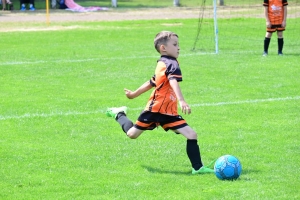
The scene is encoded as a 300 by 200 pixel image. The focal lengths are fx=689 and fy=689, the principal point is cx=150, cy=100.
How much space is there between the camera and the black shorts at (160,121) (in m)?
7.75

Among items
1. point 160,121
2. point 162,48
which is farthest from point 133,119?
point 162,48

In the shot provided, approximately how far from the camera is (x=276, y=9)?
57.8ft

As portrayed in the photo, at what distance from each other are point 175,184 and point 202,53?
11455 mm

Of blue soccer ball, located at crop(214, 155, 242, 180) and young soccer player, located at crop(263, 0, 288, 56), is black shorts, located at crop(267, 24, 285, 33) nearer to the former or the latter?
young soccer player, located at crop(263, 0, 288, 56)

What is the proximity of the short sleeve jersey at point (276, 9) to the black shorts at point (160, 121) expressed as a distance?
34.4 ft

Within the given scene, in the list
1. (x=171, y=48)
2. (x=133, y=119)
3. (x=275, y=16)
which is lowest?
(x=133, y=119)

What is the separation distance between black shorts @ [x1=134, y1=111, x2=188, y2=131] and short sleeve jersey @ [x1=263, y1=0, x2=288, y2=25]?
10.5 m

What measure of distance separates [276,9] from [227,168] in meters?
11.0

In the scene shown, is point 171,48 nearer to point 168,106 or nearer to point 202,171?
point 168,106

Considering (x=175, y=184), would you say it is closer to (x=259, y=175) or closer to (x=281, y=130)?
(x=259, y=175)

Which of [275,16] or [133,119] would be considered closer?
[133,119]

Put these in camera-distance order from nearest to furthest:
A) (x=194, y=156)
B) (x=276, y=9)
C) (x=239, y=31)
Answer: (x=194, y=156) < (x=276, y=9) < (x=239, y=31)

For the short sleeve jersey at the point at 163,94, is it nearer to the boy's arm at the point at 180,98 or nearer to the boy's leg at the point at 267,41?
the boy's arm at the point at 180,98

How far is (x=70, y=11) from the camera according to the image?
33469 millimetres
